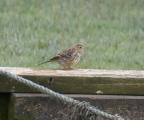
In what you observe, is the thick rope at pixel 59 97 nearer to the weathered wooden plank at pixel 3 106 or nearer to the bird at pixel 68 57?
the weathered wooden plank at pixel 3 106

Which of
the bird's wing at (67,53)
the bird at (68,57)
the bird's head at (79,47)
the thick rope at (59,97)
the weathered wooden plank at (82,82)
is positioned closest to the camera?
the thick rope at (59,97)

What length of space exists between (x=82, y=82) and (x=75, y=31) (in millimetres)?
9551

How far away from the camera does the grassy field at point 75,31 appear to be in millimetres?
10258

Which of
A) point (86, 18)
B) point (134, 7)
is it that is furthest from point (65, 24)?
point (134, 7)

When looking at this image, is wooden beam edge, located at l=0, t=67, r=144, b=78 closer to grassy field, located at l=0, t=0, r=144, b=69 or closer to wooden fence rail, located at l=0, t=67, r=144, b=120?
wooden fence rail, located at l=0, t=67, r=144, b=120

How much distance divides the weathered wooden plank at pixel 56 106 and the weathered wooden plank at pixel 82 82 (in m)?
0.03

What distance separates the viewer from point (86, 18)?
48.0 feet

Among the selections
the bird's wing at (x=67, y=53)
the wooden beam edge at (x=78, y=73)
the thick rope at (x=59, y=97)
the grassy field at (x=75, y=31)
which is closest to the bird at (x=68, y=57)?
the bird's wing at (x=67, y=53)

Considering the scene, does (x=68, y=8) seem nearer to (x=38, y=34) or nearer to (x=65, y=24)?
(x=65, y=24)

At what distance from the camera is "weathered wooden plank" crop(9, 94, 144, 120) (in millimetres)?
3564

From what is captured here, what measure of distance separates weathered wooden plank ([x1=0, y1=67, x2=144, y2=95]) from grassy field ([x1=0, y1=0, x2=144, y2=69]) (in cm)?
472

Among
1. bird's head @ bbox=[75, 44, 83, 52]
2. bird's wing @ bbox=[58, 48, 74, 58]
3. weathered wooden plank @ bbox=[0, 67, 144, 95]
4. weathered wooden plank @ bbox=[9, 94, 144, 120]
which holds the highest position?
weathered wooden plank @ bbox=[0, 67, 144, 95]

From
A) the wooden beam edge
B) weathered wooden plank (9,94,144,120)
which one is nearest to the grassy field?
the wooden beam edge

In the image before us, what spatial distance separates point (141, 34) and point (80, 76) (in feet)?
31.0
